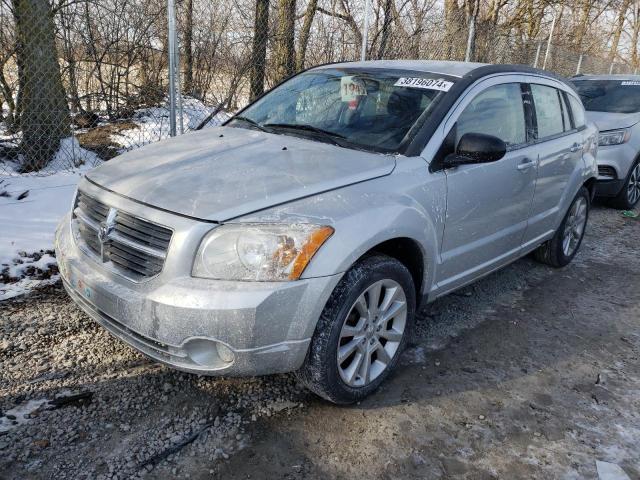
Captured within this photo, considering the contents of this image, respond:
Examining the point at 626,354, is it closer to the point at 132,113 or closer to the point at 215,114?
the point at 215,114

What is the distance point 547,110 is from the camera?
161 inches

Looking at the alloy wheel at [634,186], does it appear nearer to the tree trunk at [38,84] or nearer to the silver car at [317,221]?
the silver car at [317,221]

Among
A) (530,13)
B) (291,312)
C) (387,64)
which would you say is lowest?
(291,312)

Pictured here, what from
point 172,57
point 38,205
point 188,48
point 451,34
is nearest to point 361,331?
point 38,205

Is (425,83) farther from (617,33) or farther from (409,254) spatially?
(617,33)

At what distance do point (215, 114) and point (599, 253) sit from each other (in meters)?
5.39

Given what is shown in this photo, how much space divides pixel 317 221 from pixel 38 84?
18.0 ft

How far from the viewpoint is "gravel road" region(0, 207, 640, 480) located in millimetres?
2244

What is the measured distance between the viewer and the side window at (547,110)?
155 inches

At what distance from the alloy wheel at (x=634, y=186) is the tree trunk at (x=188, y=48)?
22.5ft

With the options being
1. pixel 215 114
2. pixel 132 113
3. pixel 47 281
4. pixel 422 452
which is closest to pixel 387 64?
pixel 422 452

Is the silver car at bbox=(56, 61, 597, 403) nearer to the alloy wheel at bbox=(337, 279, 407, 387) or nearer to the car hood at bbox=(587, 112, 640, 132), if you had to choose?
the alloy wheel at bbox=(337, 279, 407, 387)

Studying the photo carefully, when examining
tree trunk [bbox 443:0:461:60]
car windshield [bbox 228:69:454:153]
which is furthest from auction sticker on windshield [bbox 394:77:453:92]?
tree trunk [bbox 443:0:461:60]

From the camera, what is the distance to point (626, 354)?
3.41 meters
